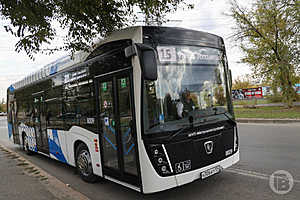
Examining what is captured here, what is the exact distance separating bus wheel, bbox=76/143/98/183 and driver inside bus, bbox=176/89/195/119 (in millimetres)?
2530

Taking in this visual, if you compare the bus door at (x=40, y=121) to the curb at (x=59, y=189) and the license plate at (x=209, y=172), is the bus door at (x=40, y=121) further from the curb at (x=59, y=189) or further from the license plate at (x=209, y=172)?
the license plate at (x=209, y=172)

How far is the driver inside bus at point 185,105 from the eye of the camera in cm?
391

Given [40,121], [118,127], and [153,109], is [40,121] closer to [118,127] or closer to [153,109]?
[118,127]

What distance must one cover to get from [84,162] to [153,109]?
2.62 m

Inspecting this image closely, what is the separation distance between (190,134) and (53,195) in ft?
9.20

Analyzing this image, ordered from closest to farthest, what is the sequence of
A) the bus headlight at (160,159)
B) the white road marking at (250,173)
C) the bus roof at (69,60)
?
the bus headlight at (160,159) → the bus roof at (69,60) → the white road marking at (250,173)

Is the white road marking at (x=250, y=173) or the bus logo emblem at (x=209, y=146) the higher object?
the bus logo emblem at (x=209, y=146)

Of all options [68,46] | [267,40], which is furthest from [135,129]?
[267,40]

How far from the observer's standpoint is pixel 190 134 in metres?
3.95

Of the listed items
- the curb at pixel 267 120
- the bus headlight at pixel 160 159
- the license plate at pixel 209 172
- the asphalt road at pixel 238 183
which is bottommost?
the asphalt road at pixel 238 183

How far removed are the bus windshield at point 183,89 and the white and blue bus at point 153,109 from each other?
0.6 inches

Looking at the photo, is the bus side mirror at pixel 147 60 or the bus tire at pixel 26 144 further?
the bus tire at pixel 26 144

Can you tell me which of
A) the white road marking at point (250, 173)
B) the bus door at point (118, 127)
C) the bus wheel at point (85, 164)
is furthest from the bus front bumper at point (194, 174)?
the bus wheel at point (85, 164)

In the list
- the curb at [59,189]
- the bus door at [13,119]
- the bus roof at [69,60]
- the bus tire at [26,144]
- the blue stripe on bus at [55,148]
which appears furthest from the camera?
the bus door at [13,119]
